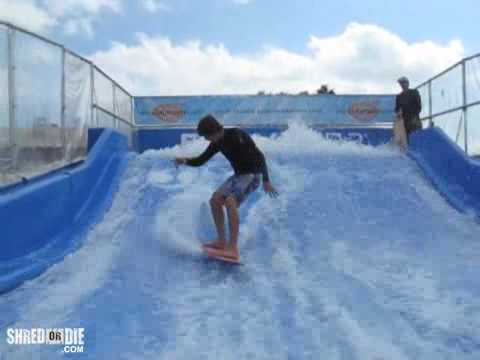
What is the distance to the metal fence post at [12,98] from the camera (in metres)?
5.09

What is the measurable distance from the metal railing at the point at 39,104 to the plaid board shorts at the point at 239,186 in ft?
6.57

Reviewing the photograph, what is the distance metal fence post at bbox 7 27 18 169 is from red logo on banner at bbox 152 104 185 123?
33.8 feet

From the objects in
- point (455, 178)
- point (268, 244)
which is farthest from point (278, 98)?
point (268, 244)

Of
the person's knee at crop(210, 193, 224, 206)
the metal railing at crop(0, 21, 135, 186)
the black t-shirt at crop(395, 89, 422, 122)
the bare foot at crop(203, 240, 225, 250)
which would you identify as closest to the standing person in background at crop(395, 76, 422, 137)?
the black t-shirt at crop(395, 89, 422, 122)

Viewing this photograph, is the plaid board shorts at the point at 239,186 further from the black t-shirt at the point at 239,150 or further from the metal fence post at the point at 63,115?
the metal fence post at the point at 63,115

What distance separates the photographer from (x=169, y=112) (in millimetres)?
15617

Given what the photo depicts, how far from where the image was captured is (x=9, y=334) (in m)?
3.38

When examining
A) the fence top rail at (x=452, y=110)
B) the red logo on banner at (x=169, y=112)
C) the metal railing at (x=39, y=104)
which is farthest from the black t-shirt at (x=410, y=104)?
the red logo on banner at (x=169, y=112)

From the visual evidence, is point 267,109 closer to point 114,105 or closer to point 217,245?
point 114,105

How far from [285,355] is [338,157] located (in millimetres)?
5890

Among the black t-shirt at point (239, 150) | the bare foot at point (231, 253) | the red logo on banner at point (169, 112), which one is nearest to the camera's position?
the bare foot at point (231, 253)

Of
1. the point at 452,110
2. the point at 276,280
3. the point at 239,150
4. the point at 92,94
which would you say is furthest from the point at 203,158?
the point at 452,110

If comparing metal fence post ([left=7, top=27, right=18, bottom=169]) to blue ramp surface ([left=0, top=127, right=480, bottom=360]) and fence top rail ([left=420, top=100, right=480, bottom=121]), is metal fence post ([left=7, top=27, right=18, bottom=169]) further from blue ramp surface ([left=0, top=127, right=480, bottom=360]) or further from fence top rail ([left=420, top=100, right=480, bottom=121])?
fence top rail ([left=420, top=100, right=480, bottom=121])

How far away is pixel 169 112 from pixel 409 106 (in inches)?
304
